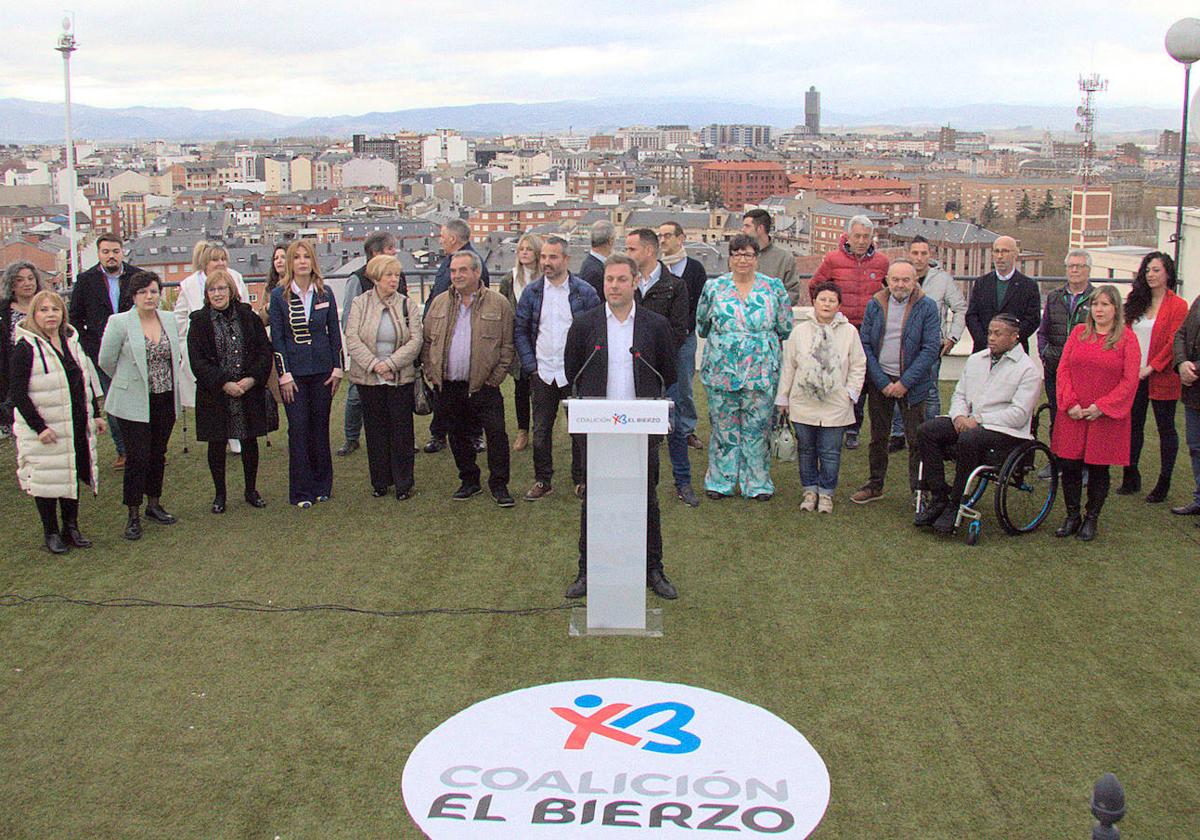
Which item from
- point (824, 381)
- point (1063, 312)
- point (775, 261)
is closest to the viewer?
point (824, 381)

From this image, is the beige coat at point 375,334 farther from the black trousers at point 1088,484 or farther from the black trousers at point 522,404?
the black trousers at point 1088,484

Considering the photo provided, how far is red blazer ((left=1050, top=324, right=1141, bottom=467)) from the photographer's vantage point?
18.6 ft

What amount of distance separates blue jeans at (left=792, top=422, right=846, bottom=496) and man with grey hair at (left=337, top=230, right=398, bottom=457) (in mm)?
2399

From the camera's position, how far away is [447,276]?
24.0 feet

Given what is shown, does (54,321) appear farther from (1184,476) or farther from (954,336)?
(1184,476)

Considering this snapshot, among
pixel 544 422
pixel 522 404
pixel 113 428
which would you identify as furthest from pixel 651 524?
pixel 113 428

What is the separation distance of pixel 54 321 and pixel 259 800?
3170 millimetres

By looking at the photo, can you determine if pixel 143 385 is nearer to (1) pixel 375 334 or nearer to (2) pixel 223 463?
(2) pixel 223 463

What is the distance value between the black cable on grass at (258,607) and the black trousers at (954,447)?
2.13 metres

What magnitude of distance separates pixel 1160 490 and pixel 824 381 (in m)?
2.00

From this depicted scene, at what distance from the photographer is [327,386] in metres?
6.39

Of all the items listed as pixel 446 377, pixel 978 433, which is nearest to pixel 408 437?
pixel 446 377

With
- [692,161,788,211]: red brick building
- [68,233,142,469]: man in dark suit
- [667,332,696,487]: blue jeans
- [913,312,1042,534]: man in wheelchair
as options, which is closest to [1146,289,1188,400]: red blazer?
[913,312,1042,534]: man in wheelchair

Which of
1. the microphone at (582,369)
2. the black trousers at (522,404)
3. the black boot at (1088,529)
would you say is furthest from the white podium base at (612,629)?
the black trousers at (522,404)
